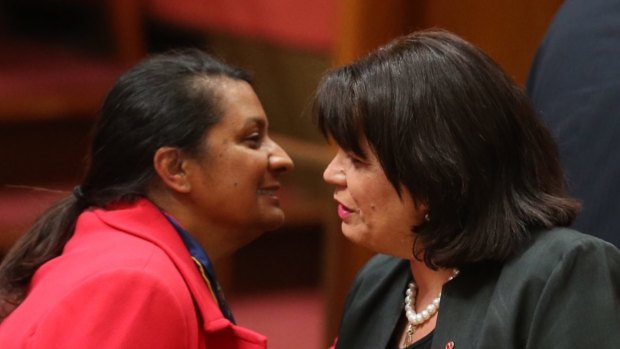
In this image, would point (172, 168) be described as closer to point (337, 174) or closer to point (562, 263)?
point (337, 174)

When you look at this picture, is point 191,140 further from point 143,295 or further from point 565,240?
point 565,240

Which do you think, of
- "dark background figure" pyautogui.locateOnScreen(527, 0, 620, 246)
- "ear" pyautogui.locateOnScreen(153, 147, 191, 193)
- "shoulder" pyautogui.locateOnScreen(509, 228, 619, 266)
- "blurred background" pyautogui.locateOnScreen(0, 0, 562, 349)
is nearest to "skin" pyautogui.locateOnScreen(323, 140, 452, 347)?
"shoulder" pyautogui.locateOnScreen(509, 228, 619, 266)

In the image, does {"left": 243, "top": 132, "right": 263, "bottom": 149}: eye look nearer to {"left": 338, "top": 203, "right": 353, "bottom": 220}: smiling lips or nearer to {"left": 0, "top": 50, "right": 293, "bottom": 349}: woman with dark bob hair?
{"left": 0, "top": 50, "right": 293, "bottom": 349}: woman with dark bob hair

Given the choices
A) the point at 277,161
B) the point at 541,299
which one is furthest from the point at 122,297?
the point at 541,299

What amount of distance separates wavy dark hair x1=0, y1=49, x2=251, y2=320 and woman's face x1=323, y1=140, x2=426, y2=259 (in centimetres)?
41

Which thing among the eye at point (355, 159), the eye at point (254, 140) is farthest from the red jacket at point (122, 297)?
the eye at point (355, 159)

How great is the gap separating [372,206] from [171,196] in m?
0.48

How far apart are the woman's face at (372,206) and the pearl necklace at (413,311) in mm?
72

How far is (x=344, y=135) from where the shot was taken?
61.7 inches

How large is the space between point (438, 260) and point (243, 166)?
21.3 inches

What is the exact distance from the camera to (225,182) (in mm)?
1977

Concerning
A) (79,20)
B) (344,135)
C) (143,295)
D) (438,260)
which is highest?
(344,135)

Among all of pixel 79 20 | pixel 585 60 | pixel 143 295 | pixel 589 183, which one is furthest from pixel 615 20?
pixel 79 20

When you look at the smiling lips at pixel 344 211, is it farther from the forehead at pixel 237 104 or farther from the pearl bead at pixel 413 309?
the forehead at pixel 237 104
